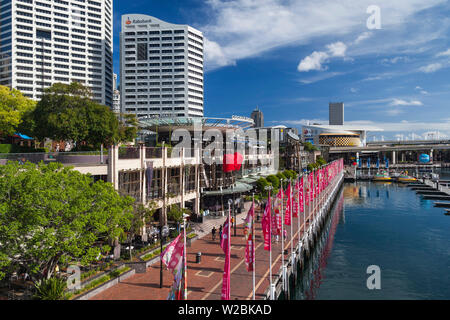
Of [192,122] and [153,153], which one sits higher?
[192,122]

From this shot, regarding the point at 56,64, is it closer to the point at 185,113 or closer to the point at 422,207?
the point at 185,113

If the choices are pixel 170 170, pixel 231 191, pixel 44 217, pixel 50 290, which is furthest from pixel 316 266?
pixel 44 217

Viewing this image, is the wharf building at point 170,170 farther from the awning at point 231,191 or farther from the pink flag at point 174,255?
the pink flag at point 174,255

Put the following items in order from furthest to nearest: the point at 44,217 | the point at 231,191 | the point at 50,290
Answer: the point at 231,191, the point at 50,290, the point at 44,217

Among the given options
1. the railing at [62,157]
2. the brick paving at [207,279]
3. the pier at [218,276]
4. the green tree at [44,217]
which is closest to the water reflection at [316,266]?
the pier at [218,276]

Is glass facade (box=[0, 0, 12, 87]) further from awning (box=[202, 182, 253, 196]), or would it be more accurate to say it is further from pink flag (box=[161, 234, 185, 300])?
pink flag (box=[161, 234, 185, 300])

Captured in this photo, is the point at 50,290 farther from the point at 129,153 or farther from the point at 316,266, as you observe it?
the point at 316,266

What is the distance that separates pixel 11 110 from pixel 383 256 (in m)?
63.9

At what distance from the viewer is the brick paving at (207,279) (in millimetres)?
27406

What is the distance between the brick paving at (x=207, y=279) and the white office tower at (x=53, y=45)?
147 metres

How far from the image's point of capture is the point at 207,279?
3109 cm
